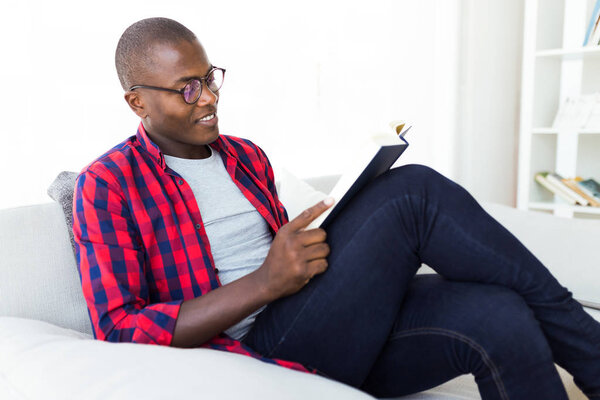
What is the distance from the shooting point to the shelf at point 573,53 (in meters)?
2.59

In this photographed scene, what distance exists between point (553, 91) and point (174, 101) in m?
2.37

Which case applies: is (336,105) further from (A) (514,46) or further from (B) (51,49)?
(A) (514,46)

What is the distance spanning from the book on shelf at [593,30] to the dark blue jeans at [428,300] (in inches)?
83.0

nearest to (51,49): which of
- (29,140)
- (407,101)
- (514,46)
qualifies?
(29,140)

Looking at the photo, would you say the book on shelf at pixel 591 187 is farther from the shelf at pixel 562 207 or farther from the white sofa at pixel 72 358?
the white sofa at pixel 72 358

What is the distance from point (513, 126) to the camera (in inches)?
142

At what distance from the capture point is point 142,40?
112cm

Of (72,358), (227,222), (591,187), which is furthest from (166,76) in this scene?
(591,187)

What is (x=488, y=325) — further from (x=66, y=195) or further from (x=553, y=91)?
(x=553, y=91)

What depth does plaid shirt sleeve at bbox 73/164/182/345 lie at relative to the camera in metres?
0.92

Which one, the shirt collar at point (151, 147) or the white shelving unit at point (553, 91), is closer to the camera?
the shirt collar at point (151, 147)

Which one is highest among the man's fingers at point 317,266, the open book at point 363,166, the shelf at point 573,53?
the shelf at point 573,53

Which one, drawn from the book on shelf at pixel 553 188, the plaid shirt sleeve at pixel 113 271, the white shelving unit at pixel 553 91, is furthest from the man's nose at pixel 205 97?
the book on shelf at pixel 553 188

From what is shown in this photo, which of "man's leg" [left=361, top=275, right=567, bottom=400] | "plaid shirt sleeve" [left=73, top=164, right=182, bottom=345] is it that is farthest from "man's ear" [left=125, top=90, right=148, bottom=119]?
"man's leg" [left=361, top=275, right=567, bottom=400]
